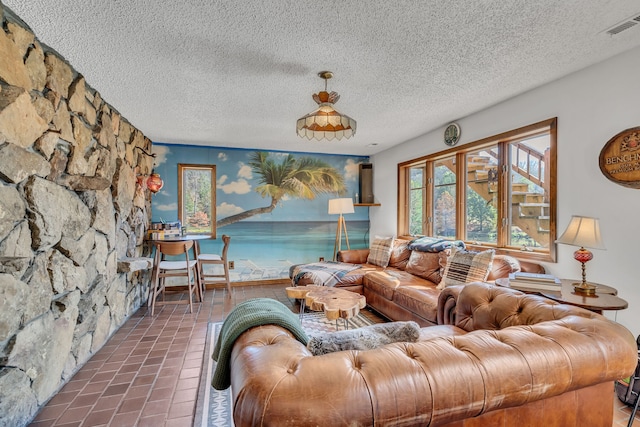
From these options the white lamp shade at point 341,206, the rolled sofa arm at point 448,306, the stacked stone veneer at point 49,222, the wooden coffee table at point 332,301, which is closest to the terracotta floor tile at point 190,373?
the stacked stone veneer at point 49,222

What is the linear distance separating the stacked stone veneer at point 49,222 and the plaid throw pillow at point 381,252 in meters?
3.22

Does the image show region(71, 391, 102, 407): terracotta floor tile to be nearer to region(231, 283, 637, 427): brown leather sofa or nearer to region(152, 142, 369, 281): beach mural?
region(231, 283, 637, 427): brown leather sofa

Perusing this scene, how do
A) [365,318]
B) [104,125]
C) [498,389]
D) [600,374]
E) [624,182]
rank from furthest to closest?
1. [365,318]
2. [104,125]
3. [624,182]
4. [600,374]
5. [498,389]

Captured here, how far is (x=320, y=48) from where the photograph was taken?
6.77 feet

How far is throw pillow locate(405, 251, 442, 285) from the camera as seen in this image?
365 cm

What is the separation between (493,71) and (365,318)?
2.75 m

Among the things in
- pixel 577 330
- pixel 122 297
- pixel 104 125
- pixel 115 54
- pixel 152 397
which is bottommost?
pixel 152 397

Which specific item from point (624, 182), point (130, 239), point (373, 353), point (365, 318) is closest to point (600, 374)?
point (373, 353)

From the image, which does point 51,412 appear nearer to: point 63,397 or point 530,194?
point 63,397

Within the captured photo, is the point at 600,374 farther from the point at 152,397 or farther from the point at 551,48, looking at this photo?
the point at 152,397

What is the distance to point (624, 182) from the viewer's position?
2184 mm

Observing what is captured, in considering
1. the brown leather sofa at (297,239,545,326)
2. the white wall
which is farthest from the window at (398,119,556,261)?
the brown leather sofa at (297,239,545,326)

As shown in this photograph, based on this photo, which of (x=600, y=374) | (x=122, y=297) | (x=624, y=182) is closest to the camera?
(x=600, y=374)

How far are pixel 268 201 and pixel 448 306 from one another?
3695 mm
